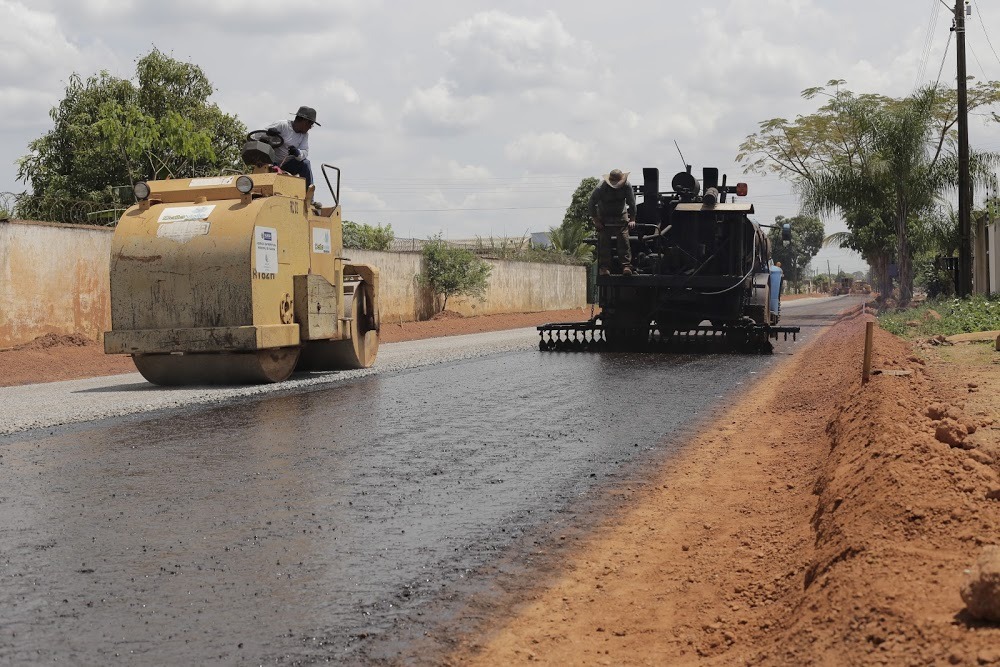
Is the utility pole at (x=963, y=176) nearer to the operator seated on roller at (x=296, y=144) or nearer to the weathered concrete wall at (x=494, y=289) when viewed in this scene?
the weathered concrete wall at (x=494, y=289)

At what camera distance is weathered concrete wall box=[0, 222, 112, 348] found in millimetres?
18578

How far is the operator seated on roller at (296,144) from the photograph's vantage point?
13.4m

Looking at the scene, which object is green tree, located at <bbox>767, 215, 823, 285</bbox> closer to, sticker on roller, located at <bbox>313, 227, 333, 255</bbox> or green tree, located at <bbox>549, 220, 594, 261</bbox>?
green tree, located at <bbox>549, 220, 594, 261</bbox>

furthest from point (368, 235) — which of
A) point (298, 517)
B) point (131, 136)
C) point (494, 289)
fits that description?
point (298, 517)

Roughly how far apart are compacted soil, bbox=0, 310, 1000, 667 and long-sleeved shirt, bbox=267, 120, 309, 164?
24.8 feet

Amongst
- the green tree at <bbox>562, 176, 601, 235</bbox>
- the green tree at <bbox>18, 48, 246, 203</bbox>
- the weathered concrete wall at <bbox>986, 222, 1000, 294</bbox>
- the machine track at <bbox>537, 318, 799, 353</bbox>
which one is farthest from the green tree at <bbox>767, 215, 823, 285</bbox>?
the machine track at <bbox>537, 318, 799, 353</bbox>

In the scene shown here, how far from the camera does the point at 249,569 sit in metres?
4.68

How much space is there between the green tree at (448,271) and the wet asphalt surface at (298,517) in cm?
2457

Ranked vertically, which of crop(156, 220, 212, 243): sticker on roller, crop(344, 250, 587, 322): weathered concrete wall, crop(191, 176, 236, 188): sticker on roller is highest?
crop(191, 176, 236, 188): sticker on roller

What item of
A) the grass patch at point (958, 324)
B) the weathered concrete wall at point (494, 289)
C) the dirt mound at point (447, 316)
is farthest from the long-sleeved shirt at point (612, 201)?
the dirt mound at point (447, 316)

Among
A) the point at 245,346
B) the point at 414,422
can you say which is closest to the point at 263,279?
the point at 245,346

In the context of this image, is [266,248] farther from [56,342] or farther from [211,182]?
[56,342]

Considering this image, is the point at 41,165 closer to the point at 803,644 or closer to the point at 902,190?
the point at 902,190

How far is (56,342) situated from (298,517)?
1544cm
